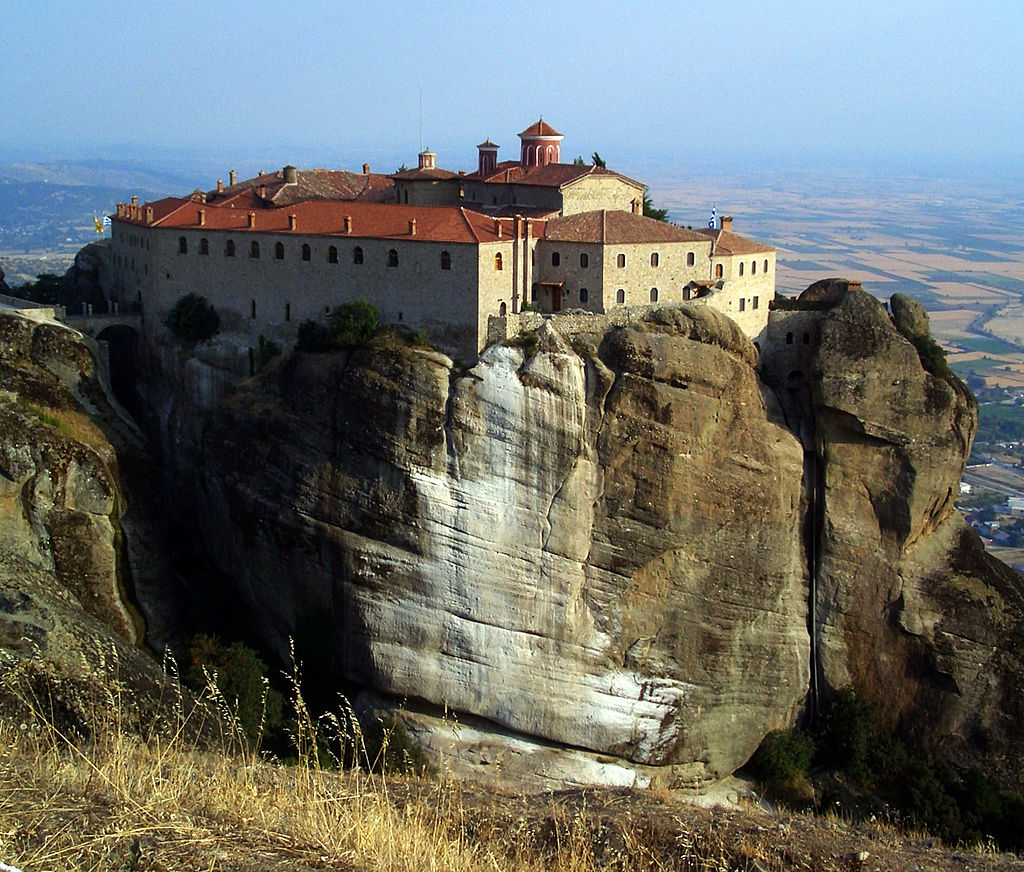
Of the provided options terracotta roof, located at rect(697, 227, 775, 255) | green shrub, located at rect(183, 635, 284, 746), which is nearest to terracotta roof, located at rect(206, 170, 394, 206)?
terracotta roof, located at rect(697, 227, 775, 255)

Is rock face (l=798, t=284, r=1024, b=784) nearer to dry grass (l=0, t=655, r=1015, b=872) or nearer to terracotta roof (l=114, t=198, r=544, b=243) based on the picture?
terracotta roof (l=114, t=198, r=544, b=243)

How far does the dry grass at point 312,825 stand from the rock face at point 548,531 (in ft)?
60.9

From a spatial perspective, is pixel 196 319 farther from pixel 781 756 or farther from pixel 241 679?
pixel 781 756

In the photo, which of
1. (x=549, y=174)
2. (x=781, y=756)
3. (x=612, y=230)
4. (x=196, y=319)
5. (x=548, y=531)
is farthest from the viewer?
(x=549, y=174)

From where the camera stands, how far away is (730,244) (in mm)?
40719

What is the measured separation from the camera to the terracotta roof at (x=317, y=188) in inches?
1871

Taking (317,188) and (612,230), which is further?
(317,188)

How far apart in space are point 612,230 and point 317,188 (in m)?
16.5

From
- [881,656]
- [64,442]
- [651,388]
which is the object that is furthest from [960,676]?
[64,442]

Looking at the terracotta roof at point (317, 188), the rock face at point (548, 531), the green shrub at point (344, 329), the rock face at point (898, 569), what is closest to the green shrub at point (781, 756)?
the rock face at point (548, 531)

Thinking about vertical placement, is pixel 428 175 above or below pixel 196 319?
above

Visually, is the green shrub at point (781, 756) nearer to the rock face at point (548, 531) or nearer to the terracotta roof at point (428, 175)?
the rock face at point (548, 531)

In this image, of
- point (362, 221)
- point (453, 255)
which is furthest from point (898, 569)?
point (362, 221)

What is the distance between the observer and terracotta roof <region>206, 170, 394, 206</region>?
47531 millimetres
